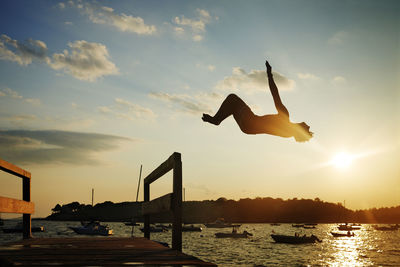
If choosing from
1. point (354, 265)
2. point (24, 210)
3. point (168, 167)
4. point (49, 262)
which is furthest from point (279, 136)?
point (354, 265)

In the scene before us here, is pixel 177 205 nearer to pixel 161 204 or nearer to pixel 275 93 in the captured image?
pixel 161 204

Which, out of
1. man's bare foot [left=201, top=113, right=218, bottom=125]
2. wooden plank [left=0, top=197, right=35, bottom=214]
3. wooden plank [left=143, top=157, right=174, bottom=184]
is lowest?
wooden plank [left=0, top=197, right=35, bottom=214]

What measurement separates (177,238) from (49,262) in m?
1.99

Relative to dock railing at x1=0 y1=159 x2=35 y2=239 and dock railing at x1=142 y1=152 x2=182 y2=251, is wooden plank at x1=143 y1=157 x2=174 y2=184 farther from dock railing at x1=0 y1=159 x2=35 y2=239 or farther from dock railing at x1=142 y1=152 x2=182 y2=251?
dock railing at x1=0 y1=159 x2=35 y2=239

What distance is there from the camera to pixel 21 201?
7.82 m

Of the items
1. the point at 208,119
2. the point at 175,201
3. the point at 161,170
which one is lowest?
the point at 175,201

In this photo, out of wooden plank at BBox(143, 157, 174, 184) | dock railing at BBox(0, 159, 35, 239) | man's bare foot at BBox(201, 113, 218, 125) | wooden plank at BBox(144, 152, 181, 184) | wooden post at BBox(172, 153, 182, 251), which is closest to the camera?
wooden post at BBox(172, 153, 182, 251)

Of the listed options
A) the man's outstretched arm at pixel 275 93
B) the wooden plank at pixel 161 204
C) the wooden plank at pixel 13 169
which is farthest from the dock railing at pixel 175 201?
the wooden plank at pixel 13 169

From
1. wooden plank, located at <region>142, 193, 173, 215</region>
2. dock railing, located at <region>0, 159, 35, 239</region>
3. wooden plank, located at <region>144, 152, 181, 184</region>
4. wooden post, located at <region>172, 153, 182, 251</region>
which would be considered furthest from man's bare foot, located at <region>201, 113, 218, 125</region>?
dock railing, located at <region>0, 159, 35, 239</region>

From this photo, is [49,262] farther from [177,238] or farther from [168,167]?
[168,167]

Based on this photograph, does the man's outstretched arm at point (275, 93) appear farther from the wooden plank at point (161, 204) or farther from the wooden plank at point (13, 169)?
the wooden plank at point (13, 169)

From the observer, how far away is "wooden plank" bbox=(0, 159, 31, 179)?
7.10 metres

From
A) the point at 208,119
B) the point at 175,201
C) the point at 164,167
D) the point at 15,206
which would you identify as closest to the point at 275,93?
the point at 208,119

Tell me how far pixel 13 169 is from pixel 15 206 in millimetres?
879
